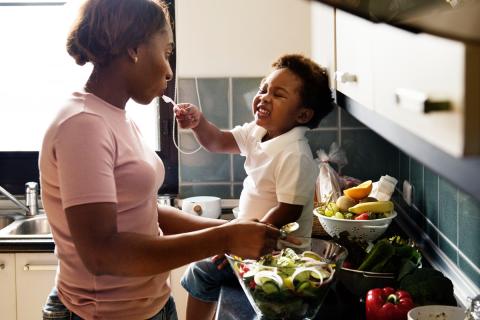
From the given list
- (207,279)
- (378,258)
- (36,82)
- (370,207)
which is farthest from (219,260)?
(36,82)

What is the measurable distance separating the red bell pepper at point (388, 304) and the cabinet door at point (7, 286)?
55.0 inches

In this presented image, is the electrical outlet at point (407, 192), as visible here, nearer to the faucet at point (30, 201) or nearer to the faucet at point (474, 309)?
the faucet at point (474, 309)

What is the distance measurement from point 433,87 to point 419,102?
0.10 feet

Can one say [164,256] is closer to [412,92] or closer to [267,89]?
[412,92]

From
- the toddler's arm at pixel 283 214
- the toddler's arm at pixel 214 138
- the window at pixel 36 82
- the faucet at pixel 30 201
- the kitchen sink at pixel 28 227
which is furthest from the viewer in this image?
the window at pixel 36 82

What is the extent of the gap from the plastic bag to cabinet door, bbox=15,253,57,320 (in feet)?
3.20

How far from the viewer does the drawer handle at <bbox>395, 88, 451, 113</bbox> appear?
835 millimetres

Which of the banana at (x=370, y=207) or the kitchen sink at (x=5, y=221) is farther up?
the banana at (x=370, y=207)

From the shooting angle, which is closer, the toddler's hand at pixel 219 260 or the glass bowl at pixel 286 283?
the glass bowl at pixel 286 283

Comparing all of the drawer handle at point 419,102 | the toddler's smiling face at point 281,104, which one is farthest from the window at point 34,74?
the drawer handle at point 419,102

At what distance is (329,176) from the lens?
8.55 ft

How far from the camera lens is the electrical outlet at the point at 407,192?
2.56 metres

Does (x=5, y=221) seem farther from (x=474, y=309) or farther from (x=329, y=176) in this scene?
(x=474, y=309)

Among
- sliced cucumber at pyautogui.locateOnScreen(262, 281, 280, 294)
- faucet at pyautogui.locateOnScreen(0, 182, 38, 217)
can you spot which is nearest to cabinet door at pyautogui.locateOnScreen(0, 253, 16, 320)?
faucet at pyautogui.locateOnScreen(0, 182, 38, 217)
